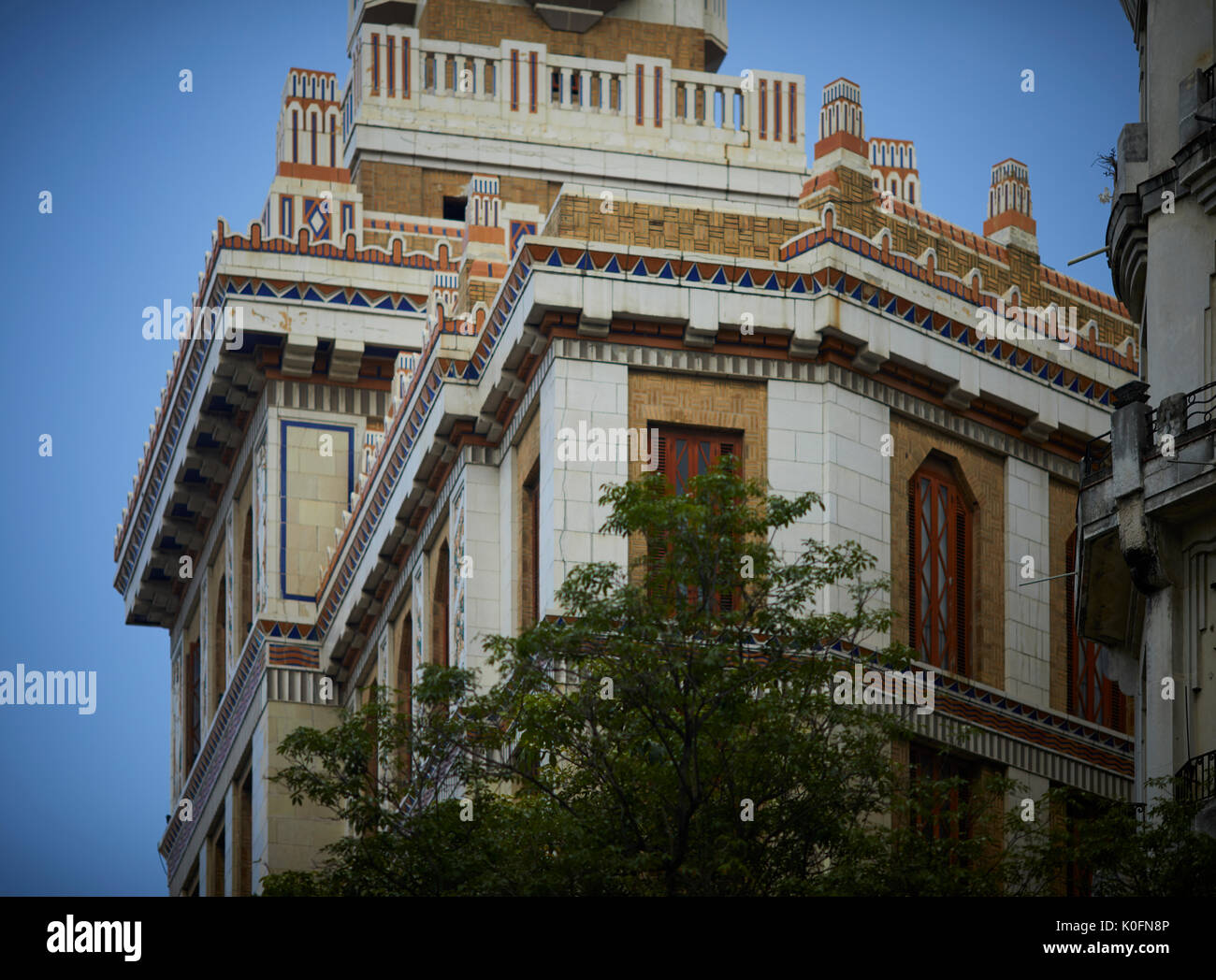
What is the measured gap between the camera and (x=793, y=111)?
67.9 m

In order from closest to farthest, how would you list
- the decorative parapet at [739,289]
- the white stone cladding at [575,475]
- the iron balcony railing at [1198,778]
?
the iron balcony railing at [1198,778] → the white stone cladding at [575,475] → the decorative parapet at [739,289]

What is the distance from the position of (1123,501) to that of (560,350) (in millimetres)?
10150

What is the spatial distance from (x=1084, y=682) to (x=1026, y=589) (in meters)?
2.04

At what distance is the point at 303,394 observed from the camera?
64.1 m

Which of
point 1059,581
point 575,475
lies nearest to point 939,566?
point 1059,581

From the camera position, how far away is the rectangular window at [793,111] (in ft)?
221

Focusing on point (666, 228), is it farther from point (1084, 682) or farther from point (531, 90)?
point (531, 90)

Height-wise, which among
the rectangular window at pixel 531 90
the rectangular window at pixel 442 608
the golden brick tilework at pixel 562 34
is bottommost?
the rectangular window at pixel 442 608

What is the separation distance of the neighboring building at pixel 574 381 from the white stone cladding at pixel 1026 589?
54mm

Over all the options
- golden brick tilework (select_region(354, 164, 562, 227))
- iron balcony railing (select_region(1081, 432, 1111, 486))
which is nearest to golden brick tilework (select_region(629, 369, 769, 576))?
iron balcony railing (select_region(1081, 432, 1111, 486))

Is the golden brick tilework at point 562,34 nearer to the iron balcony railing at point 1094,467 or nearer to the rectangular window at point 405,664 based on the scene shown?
the rectangular window at point 405,664

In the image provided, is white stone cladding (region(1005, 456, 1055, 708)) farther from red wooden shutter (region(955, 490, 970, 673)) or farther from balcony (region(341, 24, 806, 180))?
balcony (region(341, 24, 806, 180))

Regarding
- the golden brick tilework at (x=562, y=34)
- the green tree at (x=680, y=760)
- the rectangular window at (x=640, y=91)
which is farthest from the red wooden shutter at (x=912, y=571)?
the golden brick tilework at (x=562, y=34)
